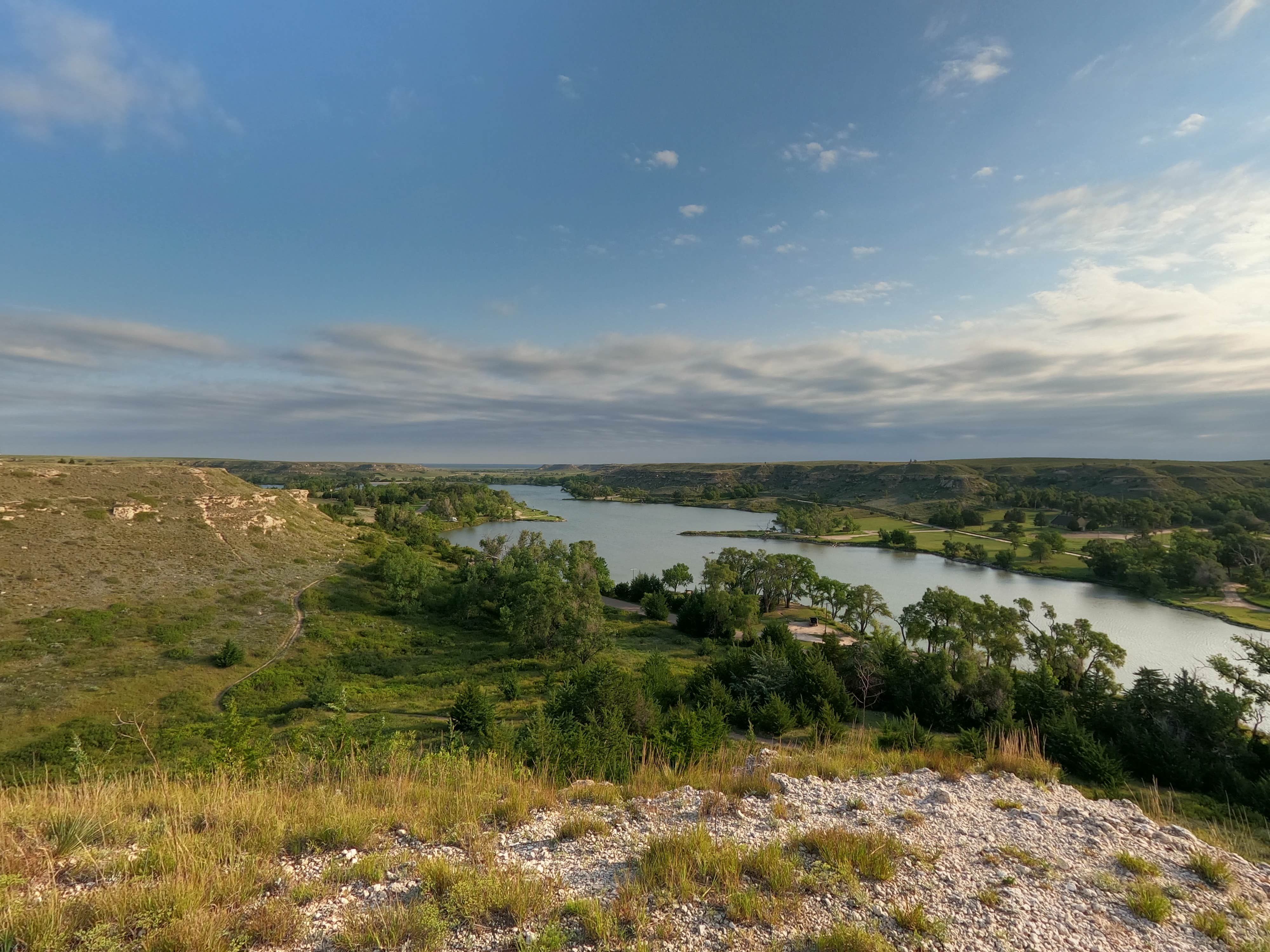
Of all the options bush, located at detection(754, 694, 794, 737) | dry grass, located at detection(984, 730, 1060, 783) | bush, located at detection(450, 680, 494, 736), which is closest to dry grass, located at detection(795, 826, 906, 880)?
dry grass, located at detection(984, 730, 1060, 783)

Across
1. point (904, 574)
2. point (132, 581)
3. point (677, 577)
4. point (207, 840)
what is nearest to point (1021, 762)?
point (207, 840)

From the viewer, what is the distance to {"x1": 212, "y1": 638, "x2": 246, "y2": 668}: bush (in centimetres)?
2558

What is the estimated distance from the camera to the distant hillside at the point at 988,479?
107375 millimetres

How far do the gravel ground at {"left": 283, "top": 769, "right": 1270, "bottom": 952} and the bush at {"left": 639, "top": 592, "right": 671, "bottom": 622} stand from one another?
3927 cm

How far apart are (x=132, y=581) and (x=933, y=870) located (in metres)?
45.1

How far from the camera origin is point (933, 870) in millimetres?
5094

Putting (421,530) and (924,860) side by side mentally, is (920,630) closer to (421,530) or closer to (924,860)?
(924,860)

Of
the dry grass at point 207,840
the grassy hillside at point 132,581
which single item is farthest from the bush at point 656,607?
the dry grass at point 207,840

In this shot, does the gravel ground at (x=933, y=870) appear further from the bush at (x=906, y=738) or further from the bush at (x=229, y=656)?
the bush at (x=229, y=656)

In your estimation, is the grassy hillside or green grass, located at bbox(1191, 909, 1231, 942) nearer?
green grass, located at bbox(1191, 909, 1231, 942)

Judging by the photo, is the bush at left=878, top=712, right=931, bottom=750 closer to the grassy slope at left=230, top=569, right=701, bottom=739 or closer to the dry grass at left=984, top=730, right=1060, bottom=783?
the dry grass at left=984, top=730, right=1060, bottom=783

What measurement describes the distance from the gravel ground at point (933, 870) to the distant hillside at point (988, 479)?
135 metres

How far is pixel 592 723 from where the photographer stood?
43.3ft

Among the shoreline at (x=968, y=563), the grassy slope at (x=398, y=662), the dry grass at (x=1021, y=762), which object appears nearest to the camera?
the dry grass at (x=1021, y=762)
